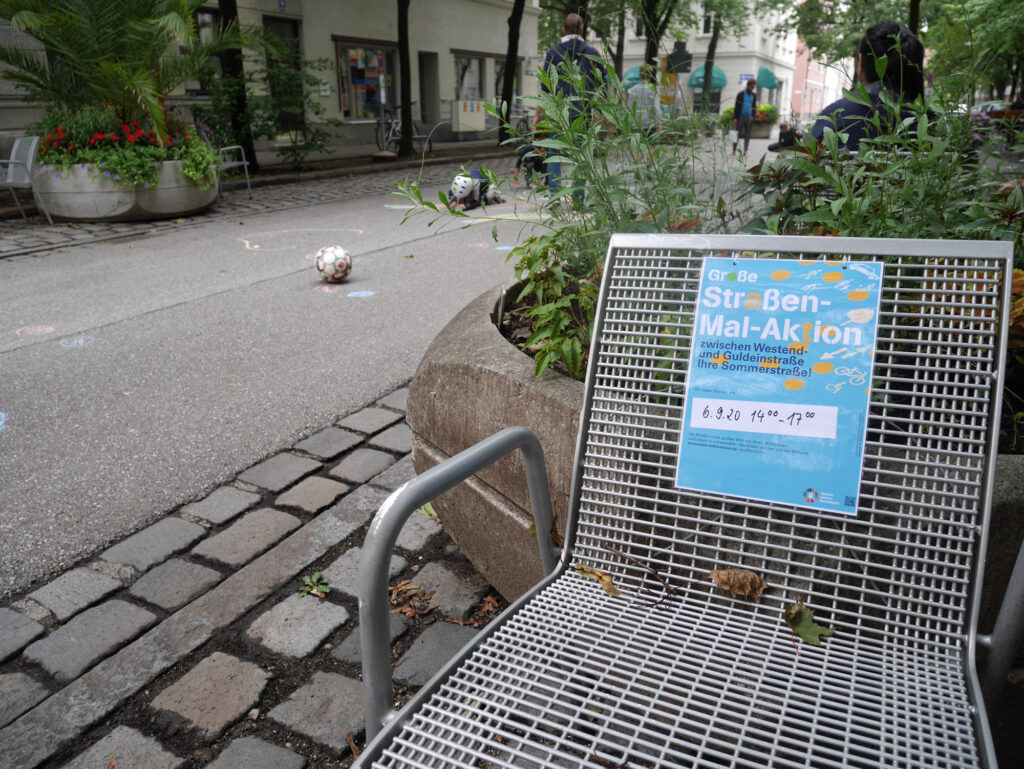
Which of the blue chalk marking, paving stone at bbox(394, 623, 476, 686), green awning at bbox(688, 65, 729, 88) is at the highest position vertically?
green awning at bbox(688, 65, 729, 88)

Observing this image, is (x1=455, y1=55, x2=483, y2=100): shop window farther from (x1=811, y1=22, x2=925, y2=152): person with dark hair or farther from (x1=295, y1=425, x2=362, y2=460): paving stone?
(x1=295, y1=425, x2=362, y2=460): paving stone

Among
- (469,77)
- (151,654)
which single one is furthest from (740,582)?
(469,77)

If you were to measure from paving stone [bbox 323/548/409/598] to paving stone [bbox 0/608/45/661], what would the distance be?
0.85 m

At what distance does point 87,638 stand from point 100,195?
355 inches

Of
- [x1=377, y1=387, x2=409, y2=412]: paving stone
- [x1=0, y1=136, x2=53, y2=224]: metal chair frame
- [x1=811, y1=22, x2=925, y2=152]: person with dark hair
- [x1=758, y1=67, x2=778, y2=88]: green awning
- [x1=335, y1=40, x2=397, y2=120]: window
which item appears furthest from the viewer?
[x1=758, y1=67, x2=778, y2=88]: green awning

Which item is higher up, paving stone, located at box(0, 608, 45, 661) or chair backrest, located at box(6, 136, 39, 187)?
chair backrest, located at box(6, 136, 39, 187)

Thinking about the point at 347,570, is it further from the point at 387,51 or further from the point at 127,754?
the point at 387,51

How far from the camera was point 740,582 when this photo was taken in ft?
5.51

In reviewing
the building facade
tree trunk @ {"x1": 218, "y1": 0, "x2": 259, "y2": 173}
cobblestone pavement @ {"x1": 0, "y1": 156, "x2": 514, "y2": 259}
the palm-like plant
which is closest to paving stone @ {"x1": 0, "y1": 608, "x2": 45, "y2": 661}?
cobblestone pavement @ {"x1": 0, "y1": 156, "x2": 514, "y2": 259}

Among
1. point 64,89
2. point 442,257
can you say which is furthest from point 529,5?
point 442,257

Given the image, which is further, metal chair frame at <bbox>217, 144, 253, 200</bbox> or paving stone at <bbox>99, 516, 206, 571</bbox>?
metal chair frame at <bbox>217, 144, 253, 200</bbox>

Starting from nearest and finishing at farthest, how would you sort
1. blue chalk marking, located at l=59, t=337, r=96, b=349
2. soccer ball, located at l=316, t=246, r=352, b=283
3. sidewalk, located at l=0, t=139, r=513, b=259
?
blue chalk marking, located at l=59, t=337, r=96, b=349, soccer ball, located at l=316, t=246, r=352, b=283, sidewalk, located at l=0, t=139, r=513, b=259

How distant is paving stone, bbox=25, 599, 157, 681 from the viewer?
2.26 meters

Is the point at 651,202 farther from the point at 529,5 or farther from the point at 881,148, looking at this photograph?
the point at 529,5
